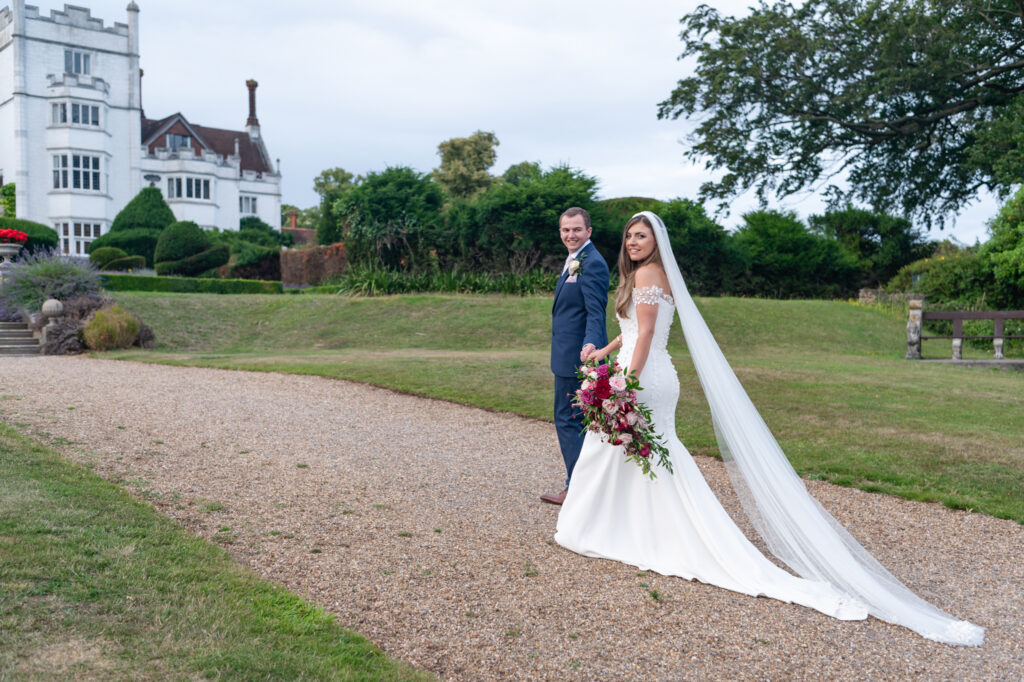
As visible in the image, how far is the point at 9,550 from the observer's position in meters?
3.90

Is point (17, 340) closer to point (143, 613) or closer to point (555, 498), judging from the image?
point (555, 498)

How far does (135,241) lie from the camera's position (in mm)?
37625

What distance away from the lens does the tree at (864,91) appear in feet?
61.1

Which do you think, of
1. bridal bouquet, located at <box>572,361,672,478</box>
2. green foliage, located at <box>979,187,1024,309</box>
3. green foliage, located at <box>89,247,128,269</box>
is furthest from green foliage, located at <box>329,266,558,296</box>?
bridal bouquet, located at <box>572,361,672,478</box>

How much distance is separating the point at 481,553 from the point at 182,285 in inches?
1021

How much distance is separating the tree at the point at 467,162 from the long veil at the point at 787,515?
140 ft

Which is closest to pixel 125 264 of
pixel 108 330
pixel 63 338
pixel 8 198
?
pixel 8 198

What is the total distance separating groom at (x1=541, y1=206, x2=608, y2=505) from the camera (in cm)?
506

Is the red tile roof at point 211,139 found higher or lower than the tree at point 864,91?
higher

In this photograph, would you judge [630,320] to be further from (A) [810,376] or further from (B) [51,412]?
(A) [810,376]

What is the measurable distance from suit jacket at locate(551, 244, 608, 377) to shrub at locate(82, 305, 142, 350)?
534 inches

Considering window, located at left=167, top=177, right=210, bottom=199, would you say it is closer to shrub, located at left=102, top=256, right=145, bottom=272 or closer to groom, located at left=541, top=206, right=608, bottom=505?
shrub, located at left=102, top=256, right=145, bottom=272

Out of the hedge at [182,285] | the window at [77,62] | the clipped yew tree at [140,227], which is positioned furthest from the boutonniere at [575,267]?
the window at [77,62]

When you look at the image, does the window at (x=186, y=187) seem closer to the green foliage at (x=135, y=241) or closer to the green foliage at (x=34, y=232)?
the green foliage at (x=135, y=241)
